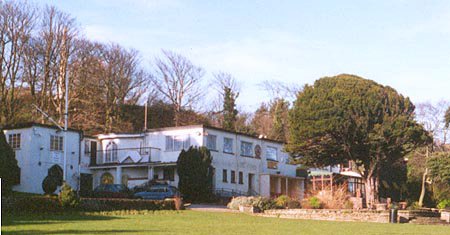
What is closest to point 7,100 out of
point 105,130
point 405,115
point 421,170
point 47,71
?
point 47,71

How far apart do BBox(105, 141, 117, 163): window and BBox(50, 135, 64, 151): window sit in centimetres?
539

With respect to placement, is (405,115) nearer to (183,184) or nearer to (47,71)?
(183,184)

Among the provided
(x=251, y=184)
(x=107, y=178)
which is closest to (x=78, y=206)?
(x=107, y=178)

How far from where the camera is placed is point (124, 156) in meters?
56.5

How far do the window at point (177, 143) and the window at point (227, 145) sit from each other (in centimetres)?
339

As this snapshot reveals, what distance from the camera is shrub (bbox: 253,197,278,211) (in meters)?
40.6

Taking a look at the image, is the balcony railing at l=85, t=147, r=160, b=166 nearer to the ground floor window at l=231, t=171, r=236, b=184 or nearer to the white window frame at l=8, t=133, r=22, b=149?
the ground floor window at l=231, t=171, r=236, b=184

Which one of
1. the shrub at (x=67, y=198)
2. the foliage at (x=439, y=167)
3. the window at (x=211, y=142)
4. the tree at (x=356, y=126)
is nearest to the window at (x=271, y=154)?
the window at (x=211, y=142)

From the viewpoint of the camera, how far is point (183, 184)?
51.7 metres

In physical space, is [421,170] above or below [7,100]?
below

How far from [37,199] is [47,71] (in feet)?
91.3

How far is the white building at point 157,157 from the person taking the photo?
178ft

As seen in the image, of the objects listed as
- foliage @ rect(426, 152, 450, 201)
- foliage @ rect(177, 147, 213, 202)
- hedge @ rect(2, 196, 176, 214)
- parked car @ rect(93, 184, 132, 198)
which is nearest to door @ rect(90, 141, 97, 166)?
foliage @ rect(177, 147, 213, 202)

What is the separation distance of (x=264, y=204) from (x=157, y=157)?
54.4 ft
